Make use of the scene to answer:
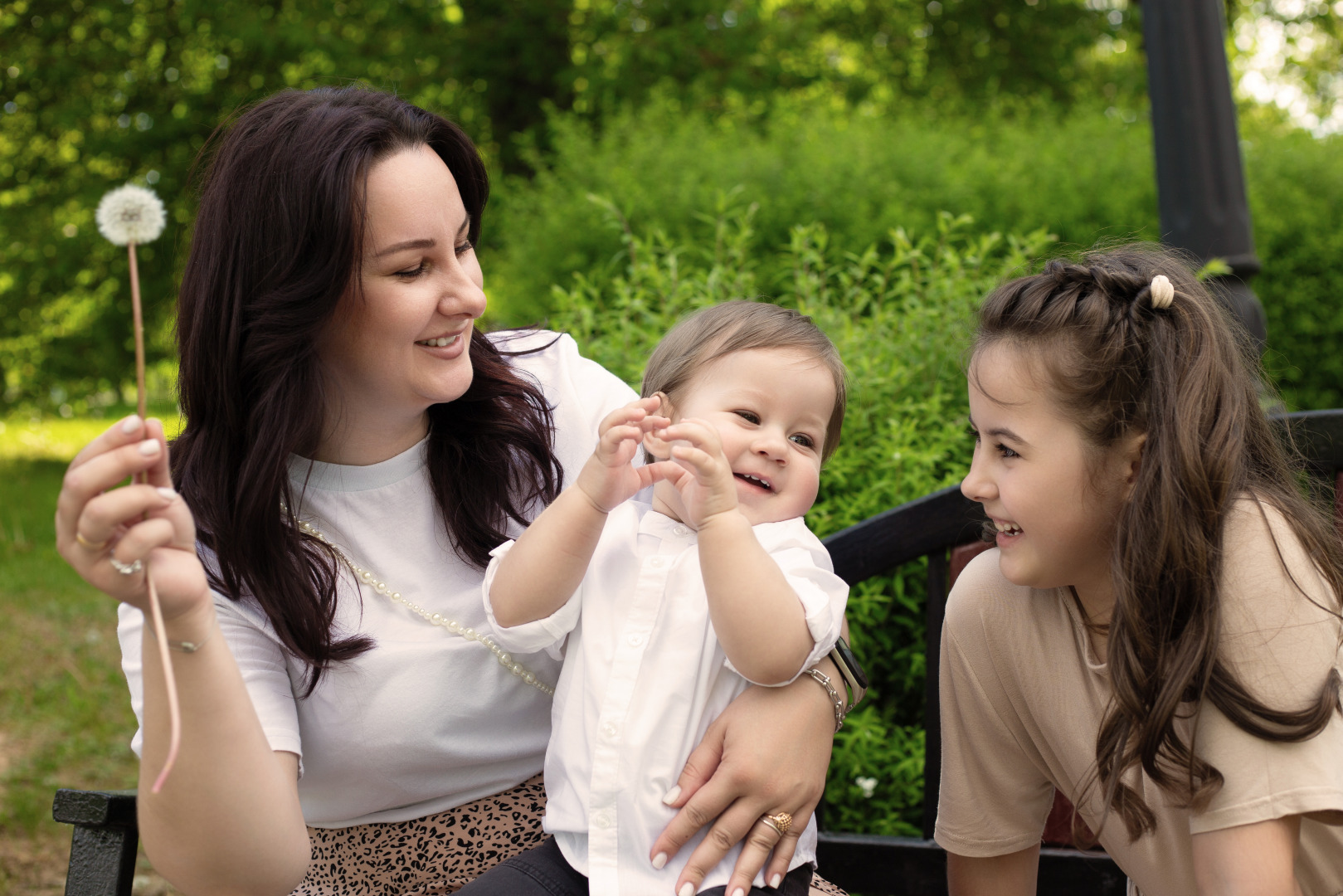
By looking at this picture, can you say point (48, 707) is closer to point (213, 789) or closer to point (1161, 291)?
point (213, 789)

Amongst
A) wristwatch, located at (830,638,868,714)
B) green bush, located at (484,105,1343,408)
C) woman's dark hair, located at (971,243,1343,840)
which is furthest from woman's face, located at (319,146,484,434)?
green bush, located at (484,105,1343,408)

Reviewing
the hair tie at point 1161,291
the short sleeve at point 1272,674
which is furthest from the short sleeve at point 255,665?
the hair tie at point 1161,291

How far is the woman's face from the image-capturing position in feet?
5.82

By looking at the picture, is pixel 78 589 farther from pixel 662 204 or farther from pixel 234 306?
pixel 234 306

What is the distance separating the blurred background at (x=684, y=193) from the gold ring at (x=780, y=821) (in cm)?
81

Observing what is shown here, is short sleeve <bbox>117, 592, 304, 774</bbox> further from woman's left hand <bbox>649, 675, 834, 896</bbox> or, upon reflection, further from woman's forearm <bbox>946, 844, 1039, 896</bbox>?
woman's forearm <bbox>946, 844, 1039, 896</bbox>

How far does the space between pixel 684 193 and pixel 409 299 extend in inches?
127

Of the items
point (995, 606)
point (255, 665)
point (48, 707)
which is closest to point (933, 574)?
point (995, 606)

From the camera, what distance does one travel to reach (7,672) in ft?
17.7

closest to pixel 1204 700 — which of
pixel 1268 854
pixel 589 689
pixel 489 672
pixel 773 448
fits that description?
pixel 1268 854

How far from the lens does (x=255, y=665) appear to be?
1.73 meters

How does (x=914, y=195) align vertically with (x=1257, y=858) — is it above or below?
above

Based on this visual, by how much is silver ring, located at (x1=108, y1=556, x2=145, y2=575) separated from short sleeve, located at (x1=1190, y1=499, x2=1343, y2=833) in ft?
4.73

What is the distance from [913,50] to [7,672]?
1013cm
